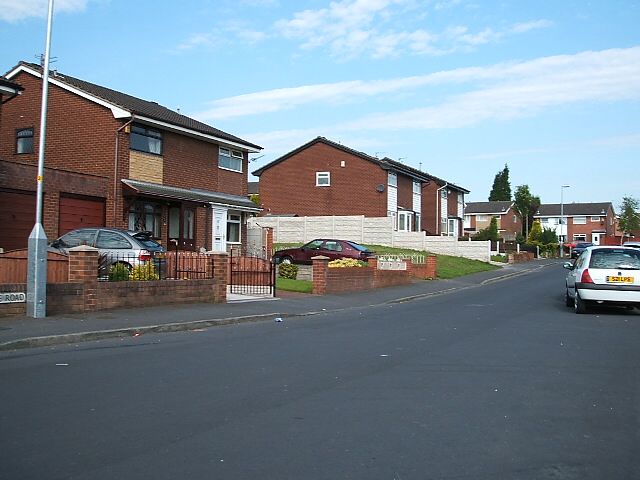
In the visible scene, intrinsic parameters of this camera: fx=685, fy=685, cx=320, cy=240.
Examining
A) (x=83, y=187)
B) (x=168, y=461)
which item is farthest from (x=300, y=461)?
(x=83, y=187)

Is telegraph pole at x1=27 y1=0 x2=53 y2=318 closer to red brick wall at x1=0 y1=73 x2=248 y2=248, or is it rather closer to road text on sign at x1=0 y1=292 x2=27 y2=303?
road text on sign at x1=0 y1=292 x2=27 y2=303

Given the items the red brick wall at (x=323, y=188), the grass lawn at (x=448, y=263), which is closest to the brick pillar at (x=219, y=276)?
the grass lawn at (x=448, y=263)

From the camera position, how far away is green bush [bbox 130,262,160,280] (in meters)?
15.5

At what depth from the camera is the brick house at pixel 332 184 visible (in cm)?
4666

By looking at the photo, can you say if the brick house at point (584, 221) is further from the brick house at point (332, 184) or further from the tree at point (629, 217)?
the brick house at point (332, 184)

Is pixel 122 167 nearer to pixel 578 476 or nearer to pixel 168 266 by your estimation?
pixel 168 266

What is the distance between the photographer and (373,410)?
657 cm

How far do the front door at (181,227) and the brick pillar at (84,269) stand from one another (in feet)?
42.5

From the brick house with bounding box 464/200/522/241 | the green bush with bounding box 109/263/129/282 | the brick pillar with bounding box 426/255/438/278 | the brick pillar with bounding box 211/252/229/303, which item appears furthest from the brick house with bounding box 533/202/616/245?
the green bush with bounding box 109/263/129/282

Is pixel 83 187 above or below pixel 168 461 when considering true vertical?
above

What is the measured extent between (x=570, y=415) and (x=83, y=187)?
19.9 meters

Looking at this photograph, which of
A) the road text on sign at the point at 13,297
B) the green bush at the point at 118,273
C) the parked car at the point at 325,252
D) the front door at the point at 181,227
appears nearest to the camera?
the road text on sign at the point at 13,297

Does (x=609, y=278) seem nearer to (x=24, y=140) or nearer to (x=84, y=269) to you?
(x=84, y=269)

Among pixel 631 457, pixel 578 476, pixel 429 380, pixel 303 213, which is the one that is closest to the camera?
pixel 578 476
